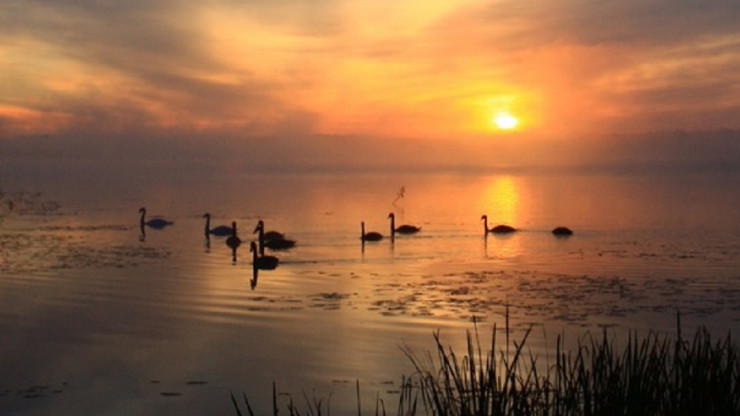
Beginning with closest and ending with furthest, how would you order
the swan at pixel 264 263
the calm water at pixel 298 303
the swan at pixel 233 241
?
the calm water at pixel 298 303 → the swan at pixel 264 263 → the swan at pixel 233 241

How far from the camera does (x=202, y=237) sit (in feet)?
112

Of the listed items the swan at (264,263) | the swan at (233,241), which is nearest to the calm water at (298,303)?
the swan at (233,241)

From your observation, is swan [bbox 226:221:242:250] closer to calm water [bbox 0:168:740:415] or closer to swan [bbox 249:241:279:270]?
calm water [bbox 0:168:740:415]

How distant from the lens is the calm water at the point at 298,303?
12.1 metres

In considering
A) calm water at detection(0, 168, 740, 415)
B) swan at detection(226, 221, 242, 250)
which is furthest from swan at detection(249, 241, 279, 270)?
swan at detection(226, 221, 242, 250)

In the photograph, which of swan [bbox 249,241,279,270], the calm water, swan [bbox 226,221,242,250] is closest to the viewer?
the calm water

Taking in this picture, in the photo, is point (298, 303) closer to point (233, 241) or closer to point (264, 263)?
point (264, 263)

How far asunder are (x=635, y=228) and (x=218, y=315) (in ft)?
80.3

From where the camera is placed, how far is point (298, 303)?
1850cm

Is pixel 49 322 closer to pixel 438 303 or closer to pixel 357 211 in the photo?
pixel 438 303

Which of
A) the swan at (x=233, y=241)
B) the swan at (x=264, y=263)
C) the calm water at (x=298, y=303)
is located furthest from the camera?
the swan at (x=233, y=241)

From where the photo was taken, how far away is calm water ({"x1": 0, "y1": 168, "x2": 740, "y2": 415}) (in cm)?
1214

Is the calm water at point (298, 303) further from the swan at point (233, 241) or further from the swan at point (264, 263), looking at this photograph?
the swan at point (264, 263)

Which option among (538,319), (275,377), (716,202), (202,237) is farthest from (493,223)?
(275,377)
